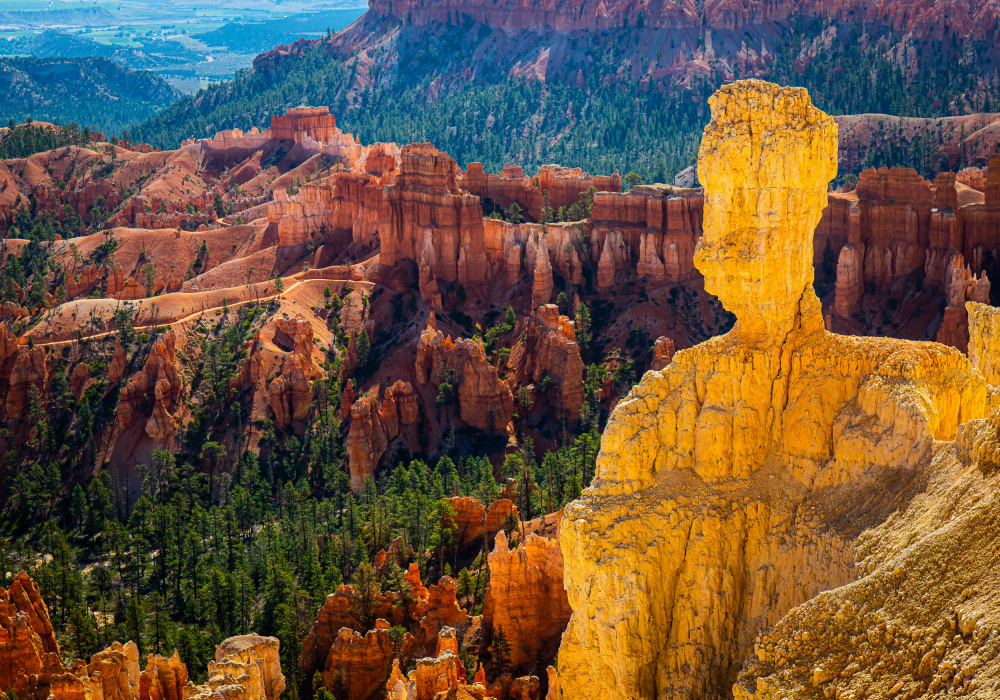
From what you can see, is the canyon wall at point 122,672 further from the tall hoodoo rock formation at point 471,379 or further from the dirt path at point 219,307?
the dirt path at point 219,307

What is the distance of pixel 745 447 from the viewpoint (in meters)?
25.1

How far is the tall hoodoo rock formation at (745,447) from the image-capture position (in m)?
23.3

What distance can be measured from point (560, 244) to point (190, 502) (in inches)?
1642

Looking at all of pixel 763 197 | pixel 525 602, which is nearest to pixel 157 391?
pixel 525 602

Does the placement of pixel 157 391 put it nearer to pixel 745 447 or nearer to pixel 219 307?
pixel 219 307

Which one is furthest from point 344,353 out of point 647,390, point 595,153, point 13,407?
point 595,153

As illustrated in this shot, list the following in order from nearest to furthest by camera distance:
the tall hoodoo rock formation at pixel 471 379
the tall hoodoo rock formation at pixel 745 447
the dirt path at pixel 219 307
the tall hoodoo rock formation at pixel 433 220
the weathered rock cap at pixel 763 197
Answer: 1. the tall hoodoo rock formation at pixel 745 447
2. the weathered rock cap at pixel 763 197
3. the tall hoodoo rock formation at pixel 471 379
4. the dirt path at pixel 219 307
5. the tall hoodoo rock formation at pixel 433 220

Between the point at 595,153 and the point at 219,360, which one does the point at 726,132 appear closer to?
the point at 219,360

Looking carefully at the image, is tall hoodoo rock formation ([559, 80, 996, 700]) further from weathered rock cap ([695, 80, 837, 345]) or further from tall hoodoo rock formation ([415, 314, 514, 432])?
tall hoodoo rock formation ([415, 314, 514, 432])

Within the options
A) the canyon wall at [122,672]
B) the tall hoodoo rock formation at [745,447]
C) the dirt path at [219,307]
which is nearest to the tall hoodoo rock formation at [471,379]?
the dirt path at [219,307]

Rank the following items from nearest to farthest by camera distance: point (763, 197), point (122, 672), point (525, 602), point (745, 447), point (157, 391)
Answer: point (745, 447), point (763, 197), point (122, 672), point (525, 602), point (157, 391)

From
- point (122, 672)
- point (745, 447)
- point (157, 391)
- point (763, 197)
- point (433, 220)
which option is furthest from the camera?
point (433, 220)

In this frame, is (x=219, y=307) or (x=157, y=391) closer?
(x=157, y=391)

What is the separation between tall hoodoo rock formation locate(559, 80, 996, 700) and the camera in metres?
23.3
